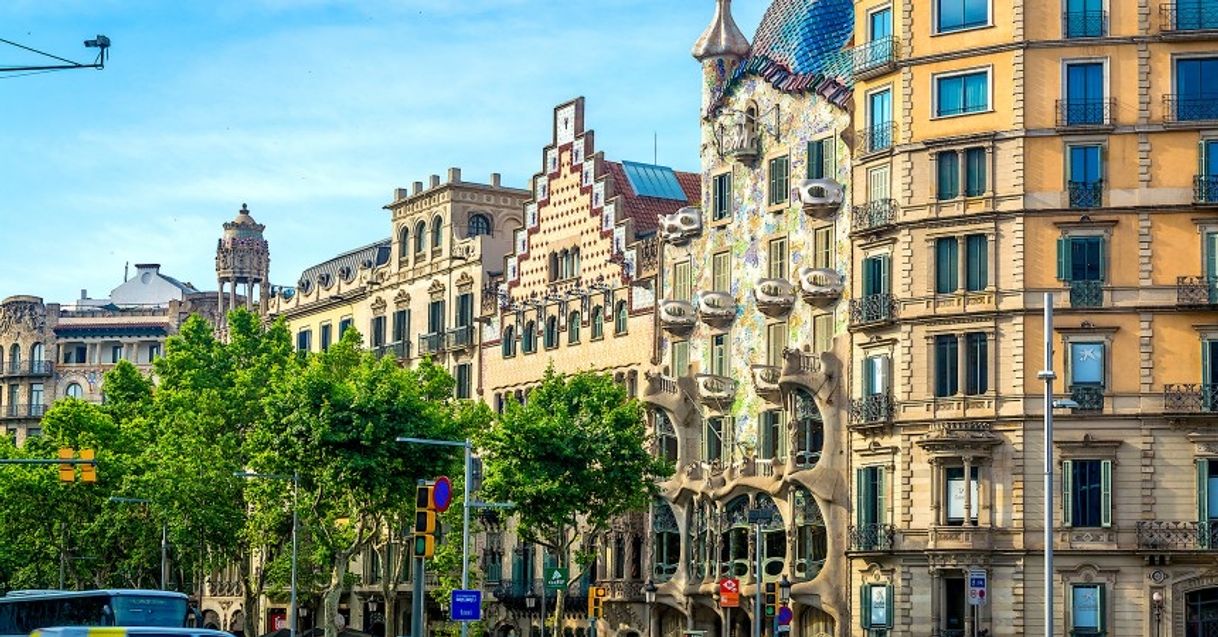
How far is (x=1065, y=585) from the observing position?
68562 millimetres

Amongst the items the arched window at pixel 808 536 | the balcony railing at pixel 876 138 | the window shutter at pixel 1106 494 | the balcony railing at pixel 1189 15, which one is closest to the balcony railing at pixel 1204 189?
the balcony railing at pixel 1189 15

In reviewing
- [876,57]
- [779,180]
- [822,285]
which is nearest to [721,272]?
[779,180]

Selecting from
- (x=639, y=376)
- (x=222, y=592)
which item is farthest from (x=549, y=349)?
(x=222, y=592)

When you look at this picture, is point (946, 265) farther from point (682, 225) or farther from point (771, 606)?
point (682, 225)

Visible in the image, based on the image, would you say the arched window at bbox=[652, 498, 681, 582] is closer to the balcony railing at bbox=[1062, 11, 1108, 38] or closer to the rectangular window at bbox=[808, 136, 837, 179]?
the rectangular window at bbox=[808, 136, 837, 179]

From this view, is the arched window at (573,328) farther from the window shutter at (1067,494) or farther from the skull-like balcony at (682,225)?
the window shutter at (1067,494)

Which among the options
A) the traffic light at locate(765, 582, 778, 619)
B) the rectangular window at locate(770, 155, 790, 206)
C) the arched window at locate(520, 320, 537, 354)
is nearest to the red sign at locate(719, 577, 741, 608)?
the traffic light at locate(765, 582, 778, 619)

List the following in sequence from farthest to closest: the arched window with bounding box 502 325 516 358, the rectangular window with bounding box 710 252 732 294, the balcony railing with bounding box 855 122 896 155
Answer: the arched window with bounding box 502 325 516 358 → the rectangular window with bounding box 710 252 732 294 → the balcony railing with bounding box 855 122 896 155

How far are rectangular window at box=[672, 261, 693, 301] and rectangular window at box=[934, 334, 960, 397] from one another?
15.0m

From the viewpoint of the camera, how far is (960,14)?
71.6 metres

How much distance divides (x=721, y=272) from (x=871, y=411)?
11.9m

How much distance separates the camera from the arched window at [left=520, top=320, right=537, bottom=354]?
312 feet

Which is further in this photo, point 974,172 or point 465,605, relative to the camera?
point 974,172

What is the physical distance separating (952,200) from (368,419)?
22571 millimetres
